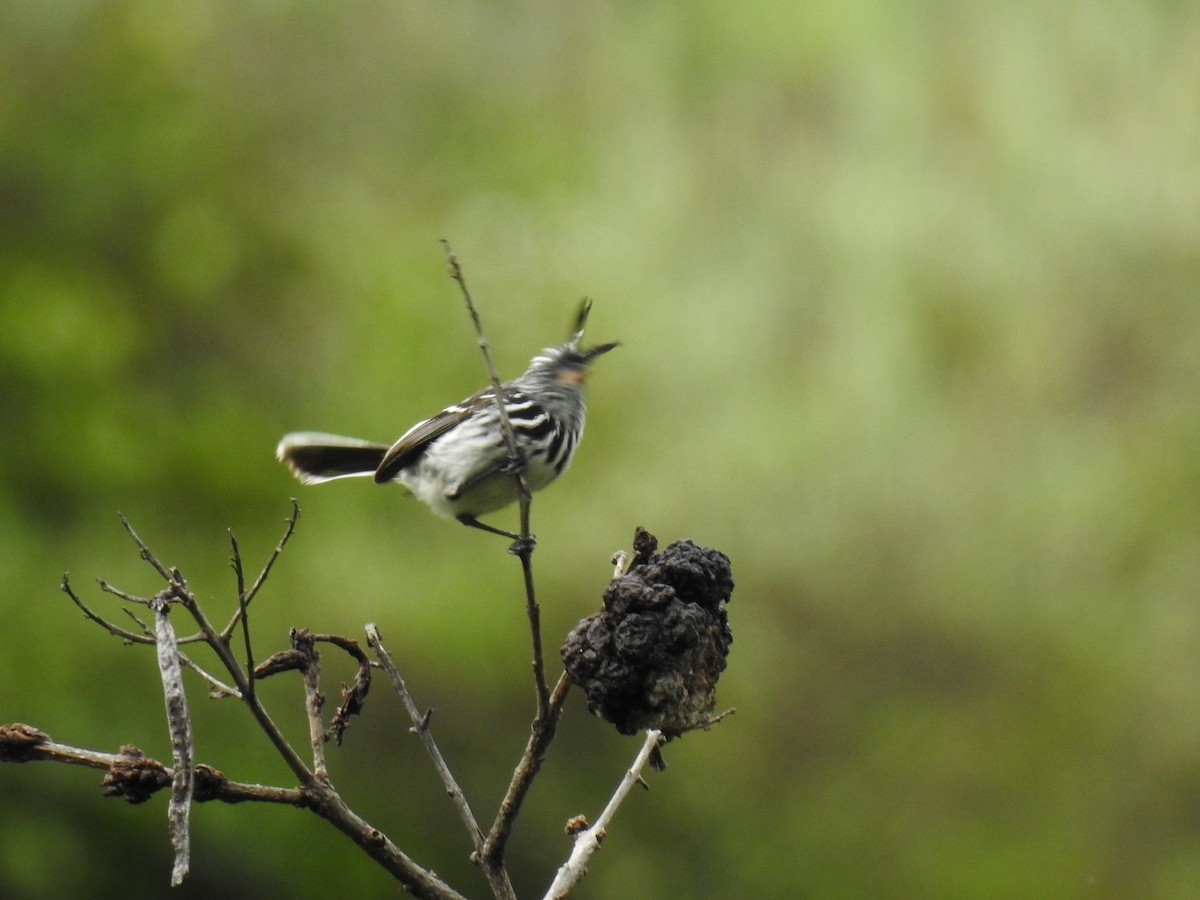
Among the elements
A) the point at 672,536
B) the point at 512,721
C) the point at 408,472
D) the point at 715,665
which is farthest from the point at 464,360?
the point at 715,665

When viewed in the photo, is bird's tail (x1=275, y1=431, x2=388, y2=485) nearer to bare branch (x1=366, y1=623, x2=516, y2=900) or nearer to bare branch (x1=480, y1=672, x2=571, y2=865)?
bare branch (x1=366, y1=623, x2=516, y2=900)

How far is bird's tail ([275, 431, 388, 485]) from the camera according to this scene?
2877mm

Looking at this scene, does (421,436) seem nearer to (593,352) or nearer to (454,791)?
(593,352)

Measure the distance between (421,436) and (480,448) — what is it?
220 millimetres

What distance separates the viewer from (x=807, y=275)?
15.9 feet

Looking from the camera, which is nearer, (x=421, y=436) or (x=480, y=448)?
(x=480, y=448)

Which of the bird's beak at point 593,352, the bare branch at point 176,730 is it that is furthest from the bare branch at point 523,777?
the bird's beak at point 593,352

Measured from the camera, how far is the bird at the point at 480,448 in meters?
2.56

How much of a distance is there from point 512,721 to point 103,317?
219 cm

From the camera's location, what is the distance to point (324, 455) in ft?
9.56

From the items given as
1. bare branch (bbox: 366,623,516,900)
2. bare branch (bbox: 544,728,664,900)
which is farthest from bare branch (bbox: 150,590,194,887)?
bare branch (bbox: 544,728,664,900)

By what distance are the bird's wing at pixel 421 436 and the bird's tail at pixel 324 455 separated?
0.24 feet

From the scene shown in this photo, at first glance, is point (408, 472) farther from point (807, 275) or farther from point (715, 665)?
point (807, 275)

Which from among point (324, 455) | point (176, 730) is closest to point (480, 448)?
point (324, 455)
